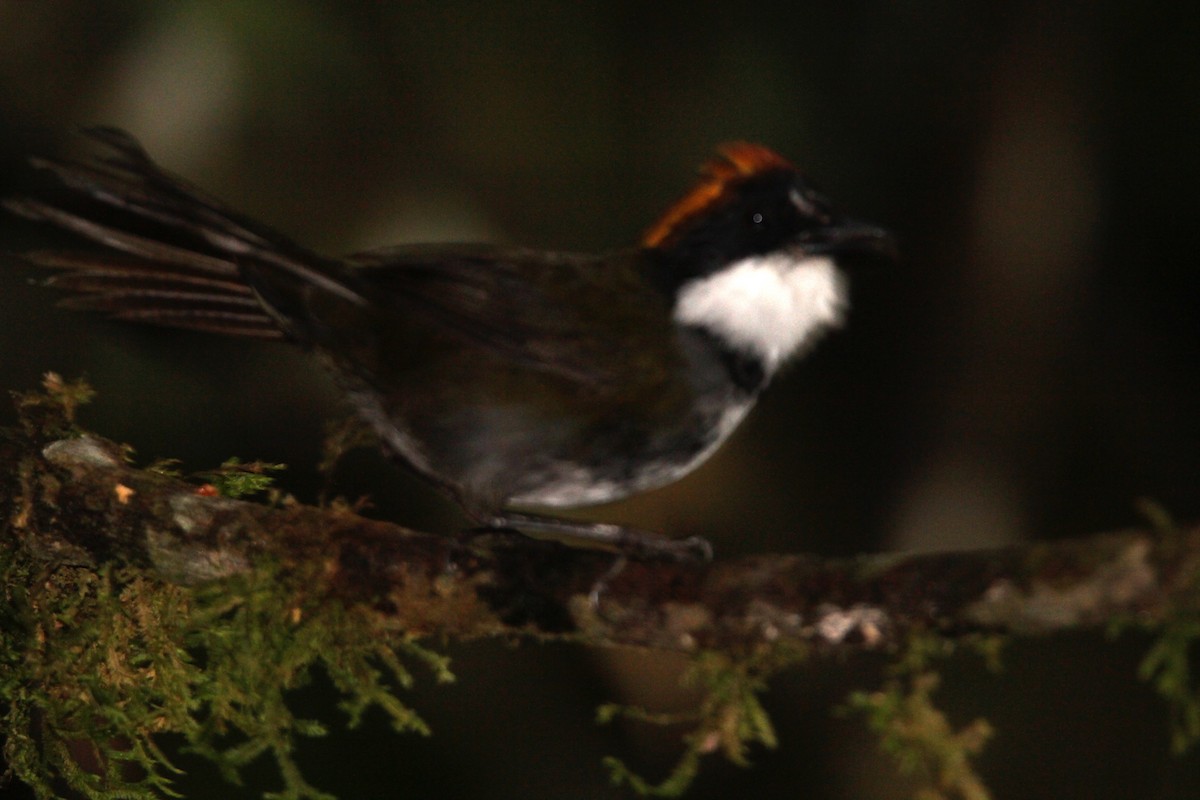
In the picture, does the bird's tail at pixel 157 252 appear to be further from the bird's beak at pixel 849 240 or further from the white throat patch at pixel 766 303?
the bird's beak at pixel 849 240

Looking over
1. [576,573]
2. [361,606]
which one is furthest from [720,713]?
[361,606]

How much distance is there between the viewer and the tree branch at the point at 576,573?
2135mm

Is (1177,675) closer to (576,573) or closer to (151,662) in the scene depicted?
(576,573)

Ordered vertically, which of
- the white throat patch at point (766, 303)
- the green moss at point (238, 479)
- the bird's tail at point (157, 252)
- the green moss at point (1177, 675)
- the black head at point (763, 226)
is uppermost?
the black head at point (763, 226)

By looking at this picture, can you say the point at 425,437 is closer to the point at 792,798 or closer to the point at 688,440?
the point at 688,440

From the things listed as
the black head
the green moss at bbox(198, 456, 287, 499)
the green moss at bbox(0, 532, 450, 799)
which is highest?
the black head

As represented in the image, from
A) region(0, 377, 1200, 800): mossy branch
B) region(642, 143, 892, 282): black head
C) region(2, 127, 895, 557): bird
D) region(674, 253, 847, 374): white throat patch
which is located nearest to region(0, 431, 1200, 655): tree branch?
region(0, 377, 1200, 800): mossy branch

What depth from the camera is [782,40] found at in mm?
5629

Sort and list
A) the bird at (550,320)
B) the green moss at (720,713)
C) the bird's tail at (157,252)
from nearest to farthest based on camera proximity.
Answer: the green moss at (720,713) < the bird's tail at (157,252) < the bird at (550,320)

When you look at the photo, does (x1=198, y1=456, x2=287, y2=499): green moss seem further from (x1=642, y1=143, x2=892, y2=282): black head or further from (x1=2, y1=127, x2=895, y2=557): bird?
(x1=642, y1=143, x2=892, y2=282): black head

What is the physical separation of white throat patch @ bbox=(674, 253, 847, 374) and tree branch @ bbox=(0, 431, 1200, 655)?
2.15 feet

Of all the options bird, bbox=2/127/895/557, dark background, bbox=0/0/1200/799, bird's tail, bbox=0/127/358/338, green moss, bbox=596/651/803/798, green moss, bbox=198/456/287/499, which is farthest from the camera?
dark background, bbox=0/0/1200/799

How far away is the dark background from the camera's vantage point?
15.4 feet

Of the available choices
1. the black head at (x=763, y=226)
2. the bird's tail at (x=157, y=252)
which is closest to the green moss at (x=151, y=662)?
the bird's tail at (x=157, y=252)
